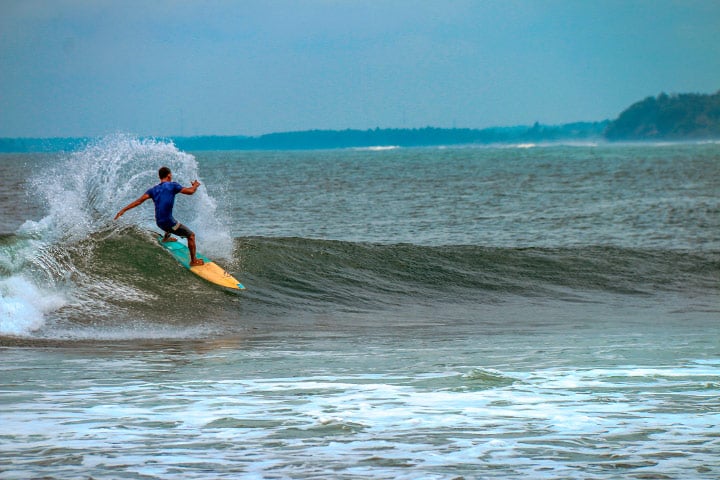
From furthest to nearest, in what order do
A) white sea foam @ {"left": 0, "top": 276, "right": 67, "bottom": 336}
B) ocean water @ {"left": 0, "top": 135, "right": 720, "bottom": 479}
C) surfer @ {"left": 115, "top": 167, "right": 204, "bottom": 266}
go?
surfer @ {"left": 115, "top": 167, "right": 204, "bottom": 266} → white sea foam @ {"left": 0, "top": 276, "right": 67, "bottom": 336} → ocean water @ {"left": 0, "top": 135, "right": 720, "bottom": 479}

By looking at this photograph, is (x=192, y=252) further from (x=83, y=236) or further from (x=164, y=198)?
(x=83, y=236)

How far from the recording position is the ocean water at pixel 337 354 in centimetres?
626

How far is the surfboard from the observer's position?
15.5 meters

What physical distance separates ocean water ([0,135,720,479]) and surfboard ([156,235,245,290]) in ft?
0.63

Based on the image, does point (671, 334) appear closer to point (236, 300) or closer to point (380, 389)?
point (380, 389)

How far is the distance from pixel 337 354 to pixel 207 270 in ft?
19.1

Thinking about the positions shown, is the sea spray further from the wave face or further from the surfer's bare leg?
the surfer's bare leg

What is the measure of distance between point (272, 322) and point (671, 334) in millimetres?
5697

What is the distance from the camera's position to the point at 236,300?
49.2ft

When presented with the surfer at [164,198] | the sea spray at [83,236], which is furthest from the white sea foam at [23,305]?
the surfer at [164,198]

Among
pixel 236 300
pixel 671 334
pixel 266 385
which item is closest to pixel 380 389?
pixel 266 385

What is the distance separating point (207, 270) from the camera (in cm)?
1567

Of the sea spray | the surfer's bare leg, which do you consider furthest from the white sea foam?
the surfer's bare leg

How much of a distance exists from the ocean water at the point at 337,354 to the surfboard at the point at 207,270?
0.19 metres
